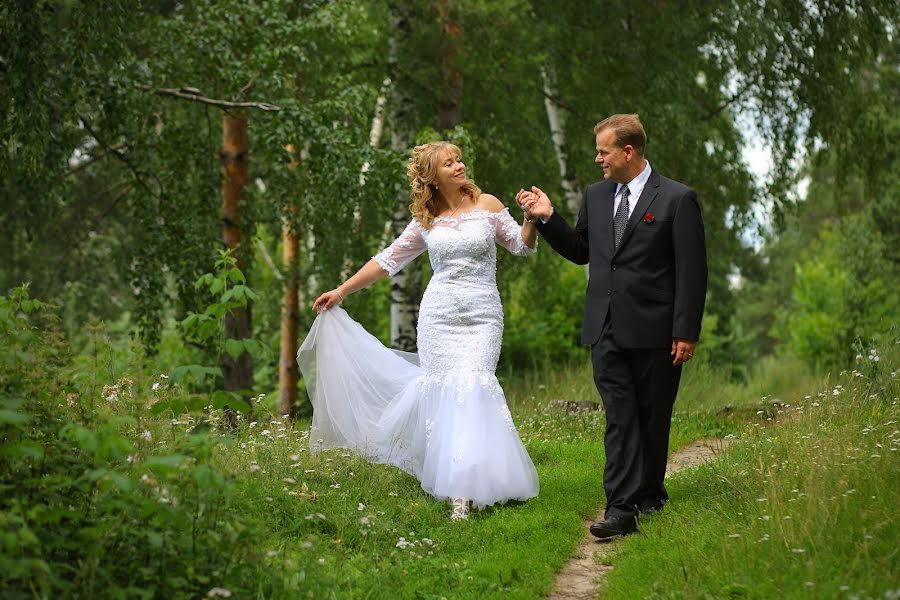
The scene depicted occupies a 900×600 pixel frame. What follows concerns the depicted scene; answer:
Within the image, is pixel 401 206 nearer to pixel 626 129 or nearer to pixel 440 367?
pixel 440 367

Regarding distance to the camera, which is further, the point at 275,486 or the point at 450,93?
the point at 450,93

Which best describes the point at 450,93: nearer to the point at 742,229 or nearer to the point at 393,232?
the point at 393,232

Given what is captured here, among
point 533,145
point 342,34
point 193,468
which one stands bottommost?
point 193,468

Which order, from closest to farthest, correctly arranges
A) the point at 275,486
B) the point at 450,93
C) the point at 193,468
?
the point at 193,468
the point at 275,486
the point at 450,93

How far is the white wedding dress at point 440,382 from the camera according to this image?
7.04 meters

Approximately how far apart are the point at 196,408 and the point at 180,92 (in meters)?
8.49

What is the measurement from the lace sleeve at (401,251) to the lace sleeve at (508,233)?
25.6 inches

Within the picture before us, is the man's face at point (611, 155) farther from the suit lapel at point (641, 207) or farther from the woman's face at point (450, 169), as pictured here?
the woman's face at point (450, 169)

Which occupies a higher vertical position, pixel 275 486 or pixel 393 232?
pixel 393 232

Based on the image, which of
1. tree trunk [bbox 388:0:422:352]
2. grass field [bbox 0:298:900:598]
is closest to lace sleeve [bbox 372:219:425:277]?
grass field [bbox 0:298:900:598]

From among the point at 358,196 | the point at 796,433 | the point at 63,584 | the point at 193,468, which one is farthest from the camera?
A: the point at 358,196

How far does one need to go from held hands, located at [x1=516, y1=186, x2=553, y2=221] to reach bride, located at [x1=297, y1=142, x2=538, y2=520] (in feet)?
0.71

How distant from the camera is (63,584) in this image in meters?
3.98

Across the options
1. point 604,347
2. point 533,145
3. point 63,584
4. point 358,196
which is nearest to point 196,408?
point 63,584
